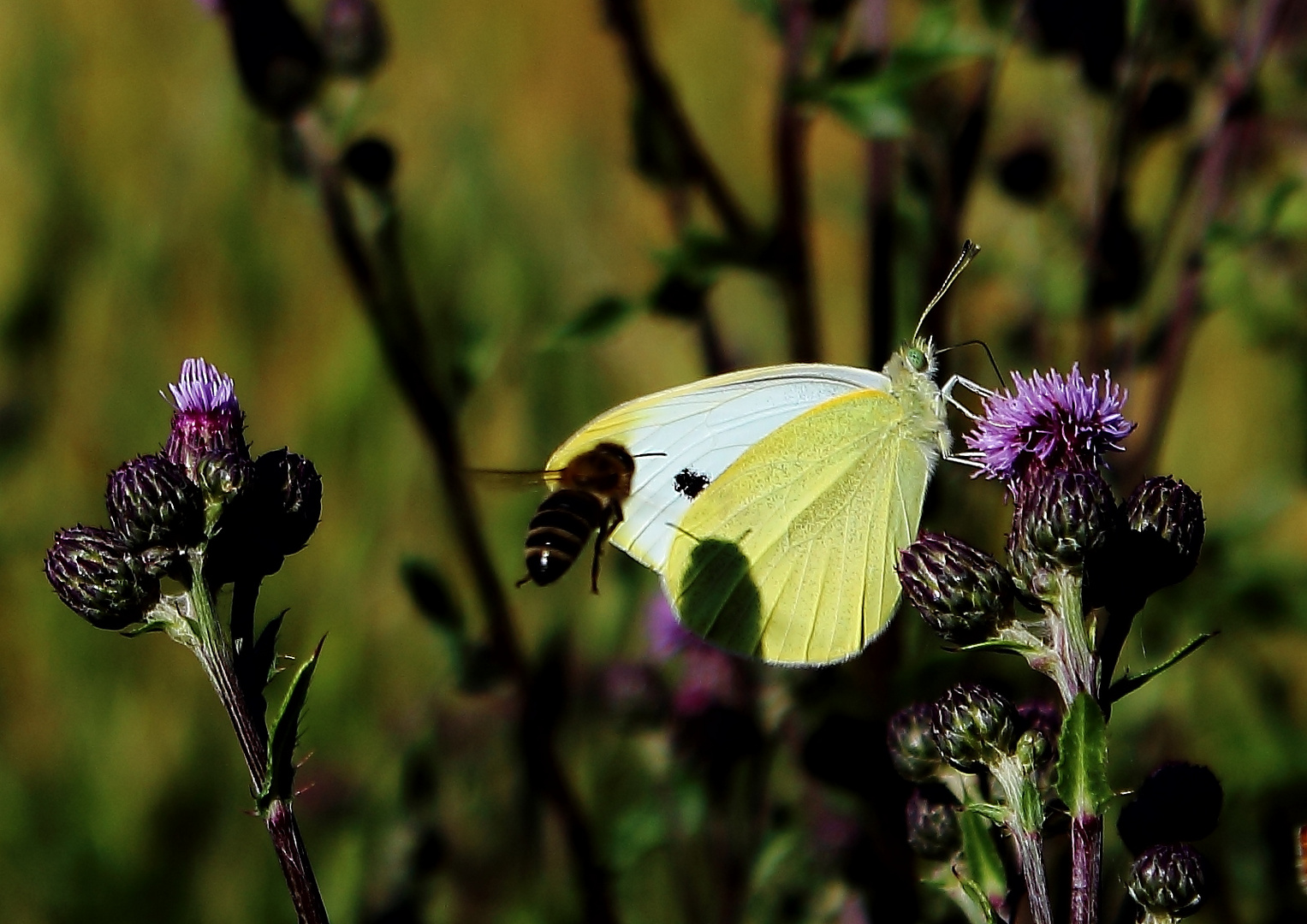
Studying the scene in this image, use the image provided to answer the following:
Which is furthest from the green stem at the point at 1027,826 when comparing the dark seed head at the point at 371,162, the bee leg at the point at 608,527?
the dark seed head at the point at 371,162

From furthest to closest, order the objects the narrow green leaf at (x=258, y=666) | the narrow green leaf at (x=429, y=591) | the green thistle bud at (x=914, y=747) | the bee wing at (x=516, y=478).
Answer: the narrow green leaf at (x=429, y=591) < the bee wing at (x=516, y=478) < the green thistle bud at (x=914, y=747) < the narrow green leaf at (x=258, y=666)

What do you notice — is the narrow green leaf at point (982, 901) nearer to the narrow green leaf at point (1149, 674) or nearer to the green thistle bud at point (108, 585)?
the narrow green leaf at point (1149, 674)

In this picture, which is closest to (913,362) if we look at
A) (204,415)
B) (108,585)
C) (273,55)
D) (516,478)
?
(516,478)

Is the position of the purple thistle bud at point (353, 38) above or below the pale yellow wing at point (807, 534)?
above

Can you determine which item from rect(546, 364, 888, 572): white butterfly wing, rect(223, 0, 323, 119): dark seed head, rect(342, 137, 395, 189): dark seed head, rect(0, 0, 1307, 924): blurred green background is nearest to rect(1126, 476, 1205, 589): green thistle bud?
rect(0, 0, 1307, 924): blurred green background

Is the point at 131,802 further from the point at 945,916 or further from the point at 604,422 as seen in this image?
the point at 945,916

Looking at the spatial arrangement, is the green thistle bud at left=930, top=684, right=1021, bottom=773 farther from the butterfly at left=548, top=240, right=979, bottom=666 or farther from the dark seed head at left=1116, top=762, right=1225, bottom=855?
the butterfly at left=548, top=240, right=979, bottom=666

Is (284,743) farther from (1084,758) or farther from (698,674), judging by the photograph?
(698,674)
